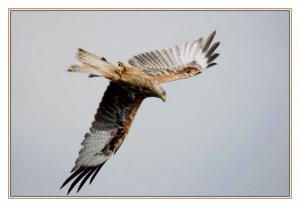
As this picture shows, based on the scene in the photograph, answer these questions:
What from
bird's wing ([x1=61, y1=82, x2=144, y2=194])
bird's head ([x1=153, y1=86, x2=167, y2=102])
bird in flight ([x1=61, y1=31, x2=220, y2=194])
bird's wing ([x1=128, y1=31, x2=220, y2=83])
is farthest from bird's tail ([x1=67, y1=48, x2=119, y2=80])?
bird's wing ([x1=128, y1=31, x2=220, y2=83])

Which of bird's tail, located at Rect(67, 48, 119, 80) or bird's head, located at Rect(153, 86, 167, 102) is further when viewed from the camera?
bird's head, located at Rect(153, 86, 167, 102)

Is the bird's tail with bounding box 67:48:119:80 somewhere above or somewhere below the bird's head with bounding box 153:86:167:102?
above

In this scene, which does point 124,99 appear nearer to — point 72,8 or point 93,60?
point 93,60

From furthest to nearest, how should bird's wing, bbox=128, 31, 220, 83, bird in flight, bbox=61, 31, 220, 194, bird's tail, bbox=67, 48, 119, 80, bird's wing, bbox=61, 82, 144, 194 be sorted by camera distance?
1. bird's wing, bbox=128, 31, 220, 83
2. bird's wing, bbox=61, 82, 144, 194
3. bird in flight, bbox=61, 31, 220, 194
4. bird's tail, bbox=67, 48, 119, 80

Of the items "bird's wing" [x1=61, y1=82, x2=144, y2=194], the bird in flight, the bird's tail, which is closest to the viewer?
the bird's tail

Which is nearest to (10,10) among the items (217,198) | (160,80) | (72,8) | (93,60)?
(72,8)

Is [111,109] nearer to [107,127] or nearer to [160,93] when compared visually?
[107,127]

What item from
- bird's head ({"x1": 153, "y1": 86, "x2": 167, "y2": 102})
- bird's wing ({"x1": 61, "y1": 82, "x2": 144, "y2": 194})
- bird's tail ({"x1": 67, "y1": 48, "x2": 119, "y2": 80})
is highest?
bird's tail ({"x1": 67, "y1": 48, "x2": 119, "y2": 80})

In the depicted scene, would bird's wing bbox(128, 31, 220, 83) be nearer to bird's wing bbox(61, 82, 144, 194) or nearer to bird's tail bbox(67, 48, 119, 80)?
bird's wing bbox(61, 82, 144, 194)
